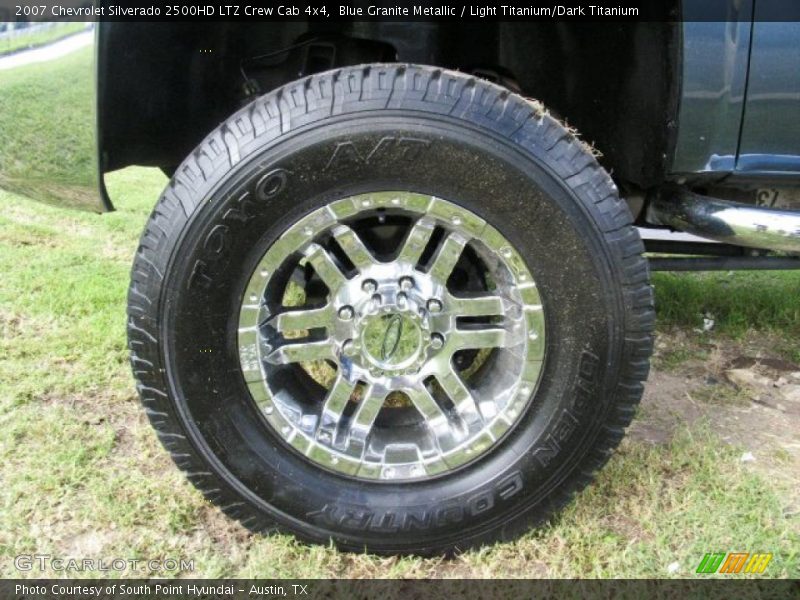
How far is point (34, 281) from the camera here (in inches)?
142

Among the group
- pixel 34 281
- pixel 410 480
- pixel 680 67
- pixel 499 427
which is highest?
pixel 680 67

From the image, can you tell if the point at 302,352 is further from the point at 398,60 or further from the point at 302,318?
the point at 398,60

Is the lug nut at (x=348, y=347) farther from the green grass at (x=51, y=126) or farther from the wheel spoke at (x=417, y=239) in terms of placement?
the green grass at (x=51, y=126)

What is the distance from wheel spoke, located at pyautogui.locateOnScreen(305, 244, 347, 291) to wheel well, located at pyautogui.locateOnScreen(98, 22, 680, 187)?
607mm

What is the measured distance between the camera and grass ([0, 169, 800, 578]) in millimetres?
1995

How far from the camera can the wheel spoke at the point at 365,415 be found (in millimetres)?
2018

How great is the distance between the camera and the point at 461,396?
204cm

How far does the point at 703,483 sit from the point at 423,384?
3.30ft

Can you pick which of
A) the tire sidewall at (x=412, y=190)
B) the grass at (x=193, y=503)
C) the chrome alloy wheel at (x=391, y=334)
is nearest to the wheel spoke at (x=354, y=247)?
the chrome alloy wheel at (x=391, y=334)

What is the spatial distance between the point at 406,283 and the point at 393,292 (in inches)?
1.6

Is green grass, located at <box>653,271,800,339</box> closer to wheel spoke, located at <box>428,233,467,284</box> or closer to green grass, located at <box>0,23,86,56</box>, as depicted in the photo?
wheel spoke, located at <box>428,233,467,284</box>

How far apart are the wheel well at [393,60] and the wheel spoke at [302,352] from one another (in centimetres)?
68

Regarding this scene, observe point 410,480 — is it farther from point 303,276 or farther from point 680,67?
point 680,67

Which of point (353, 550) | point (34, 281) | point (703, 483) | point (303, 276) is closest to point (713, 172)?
point (703, 483)
